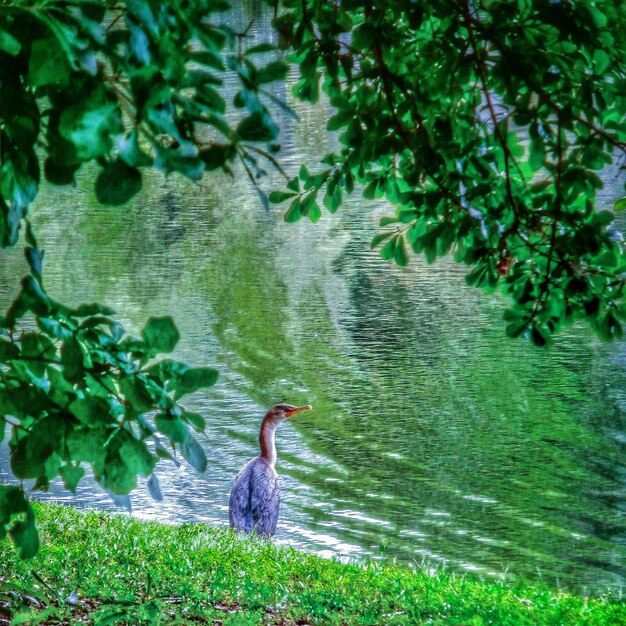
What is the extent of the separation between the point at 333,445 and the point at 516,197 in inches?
314

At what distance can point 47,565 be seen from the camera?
5090mm

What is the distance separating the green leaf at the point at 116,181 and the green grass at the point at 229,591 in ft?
8.10

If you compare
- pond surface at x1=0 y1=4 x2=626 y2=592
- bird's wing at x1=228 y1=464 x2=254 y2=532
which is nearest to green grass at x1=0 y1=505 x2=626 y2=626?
bird's wing at x1=228 y1=464 x2=254 y2=532

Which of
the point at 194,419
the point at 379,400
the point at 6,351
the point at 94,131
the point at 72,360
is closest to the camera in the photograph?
the point at 94,131

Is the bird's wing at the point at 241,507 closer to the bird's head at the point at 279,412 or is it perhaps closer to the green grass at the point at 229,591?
the bird's head at the point at 279,412

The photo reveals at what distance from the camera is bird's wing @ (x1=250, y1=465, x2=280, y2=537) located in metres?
8.02

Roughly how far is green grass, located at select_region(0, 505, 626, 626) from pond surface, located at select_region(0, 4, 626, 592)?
6.91ft

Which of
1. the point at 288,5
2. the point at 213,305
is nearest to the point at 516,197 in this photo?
the point at 288,5

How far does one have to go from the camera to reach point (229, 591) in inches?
187

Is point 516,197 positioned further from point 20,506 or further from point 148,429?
point 20,506

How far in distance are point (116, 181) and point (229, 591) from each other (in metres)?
3.65

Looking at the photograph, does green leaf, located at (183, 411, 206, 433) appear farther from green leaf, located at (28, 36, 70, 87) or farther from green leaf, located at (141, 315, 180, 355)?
green leaf, located at (28, 36, 70, 87)

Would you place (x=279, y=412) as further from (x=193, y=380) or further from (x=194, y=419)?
(x=193, y=380)

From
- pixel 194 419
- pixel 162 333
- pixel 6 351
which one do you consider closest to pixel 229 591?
pixel 194 419
